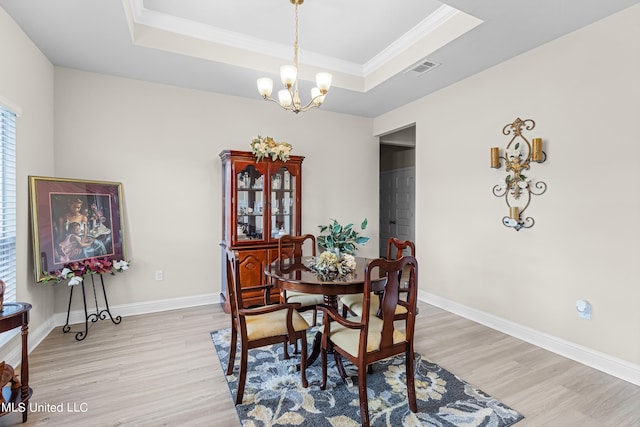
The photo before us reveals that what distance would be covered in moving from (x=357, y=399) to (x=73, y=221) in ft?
10.4

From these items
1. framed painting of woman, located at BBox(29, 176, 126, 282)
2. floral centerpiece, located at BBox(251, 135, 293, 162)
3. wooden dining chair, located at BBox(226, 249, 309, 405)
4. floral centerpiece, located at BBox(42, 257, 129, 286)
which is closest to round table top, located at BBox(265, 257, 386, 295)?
wooden dining chair, located at BBox(226, 249, 309, 405)

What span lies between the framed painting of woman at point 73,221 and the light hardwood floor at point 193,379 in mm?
780

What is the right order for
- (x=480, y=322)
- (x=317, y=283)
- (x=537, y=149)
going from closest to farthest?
(x=317, y=283), (x=537, y=149), (x=480, y=322)

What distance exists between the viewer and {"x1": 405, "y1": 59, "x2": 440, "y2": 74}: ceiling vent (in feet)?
10.5

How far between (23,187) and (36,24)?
4.43 ft

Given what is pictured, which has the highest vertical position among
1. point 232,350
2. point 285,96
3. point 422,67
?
point 422,67

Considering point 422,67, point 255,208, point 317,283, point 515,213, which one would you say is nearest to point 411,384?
point 317,283

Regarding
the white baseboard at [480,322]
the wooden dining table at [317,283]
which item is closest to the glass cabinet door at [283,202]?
the white baseboard at [480,322]

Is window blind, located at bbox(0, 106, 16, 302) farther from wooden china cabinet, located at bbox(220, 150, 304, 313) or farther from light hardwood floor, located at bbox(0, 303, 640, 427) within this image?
wooden china cabinet, located at bbox(220, 150, 304, 313)

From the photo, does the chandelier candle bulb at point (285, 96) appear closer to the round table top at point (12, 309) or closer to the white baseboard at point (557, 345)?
the round table top at point (12, 309)

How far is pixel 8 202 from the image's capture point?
247 cm

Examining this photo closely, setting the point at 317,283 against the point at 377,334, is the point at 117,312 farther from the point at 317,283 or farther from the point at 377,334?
the point at 377,334

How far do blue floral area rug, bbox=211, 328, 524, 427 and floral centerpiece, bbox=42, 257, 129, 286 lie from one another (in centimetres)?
164

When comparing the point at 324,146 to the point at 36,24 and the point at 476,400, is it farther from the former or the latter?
the point at 476,400
